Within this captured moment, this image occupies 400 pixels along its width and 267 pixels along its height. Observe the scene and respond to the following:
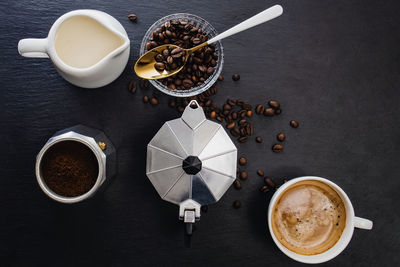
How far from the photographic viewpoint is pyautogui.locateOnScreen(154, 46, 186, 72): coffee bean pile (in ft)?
3.41

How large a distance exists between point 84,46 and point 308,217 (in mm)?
859

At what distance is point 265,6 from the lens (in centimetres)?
117

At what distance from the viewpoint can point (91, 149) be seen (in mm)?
971

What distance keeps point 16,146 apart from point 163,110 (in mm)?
492

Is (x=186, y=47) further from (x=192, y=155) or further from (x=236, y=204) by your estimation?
(x=236, y=204)

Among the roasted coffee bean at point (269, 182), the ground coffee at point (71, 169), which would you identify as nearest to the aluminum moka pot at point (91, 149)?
the ground coffee at point (71, 169)

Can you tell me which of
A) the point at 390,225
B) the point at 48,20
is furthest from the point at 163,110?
the point at 390,225

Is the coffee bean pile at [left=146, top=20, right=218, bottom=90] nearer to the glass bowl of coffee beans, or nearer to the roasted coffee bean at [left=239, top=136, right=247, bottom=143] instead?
the glass bowl of coffee beans

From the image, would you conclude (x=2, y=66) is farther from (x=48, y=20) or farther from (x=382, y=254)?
(x=382, y=254)

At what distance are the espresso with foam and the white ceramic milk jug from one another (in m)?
0.65

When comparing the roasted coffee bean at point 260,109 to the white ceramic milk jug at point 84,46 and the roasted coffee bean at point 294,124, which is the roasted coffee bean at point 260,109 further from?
the white ceramic milk jug at point 84,46

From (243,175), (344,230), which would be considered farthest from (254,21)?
(344,230)

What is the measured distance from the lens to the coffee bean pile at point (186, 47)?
1.08 meters

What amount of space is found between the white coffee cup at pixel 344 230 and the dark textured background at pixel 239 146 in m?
0.13
